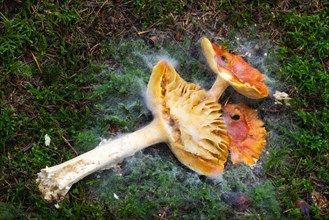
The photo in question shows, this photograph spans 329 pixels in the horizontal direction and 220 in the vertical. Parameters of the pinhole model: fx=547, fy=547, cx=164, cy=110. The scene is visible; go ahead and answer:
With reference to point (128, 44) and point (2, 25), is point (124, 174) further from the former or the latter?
point (2, 25)

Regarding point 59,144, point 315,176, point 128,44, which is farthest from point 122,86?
point 315,176

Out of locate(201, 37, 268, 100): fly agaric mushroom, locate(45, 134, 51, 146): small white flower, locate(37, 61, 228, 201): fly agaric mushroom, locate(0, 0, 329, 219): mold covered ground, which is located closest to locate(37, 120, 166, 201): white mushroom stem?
locate(37, 61, 228, 201): fly agaric mushroom

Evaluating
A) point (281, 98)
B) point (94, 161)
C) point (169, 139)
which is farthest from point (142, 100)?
point (281, 98)

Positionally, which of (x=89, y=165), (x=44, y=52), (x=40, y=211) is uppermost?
(x=44, y=52)

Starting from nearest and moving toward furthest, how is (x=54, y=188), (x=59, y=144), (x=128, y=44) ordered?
(x=54, y=188) < (x=59, y=144) < (x=128, y=44)

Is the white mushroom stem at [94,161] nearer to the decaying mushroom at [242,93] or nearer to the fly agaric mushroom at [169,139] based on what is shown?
the fly agaric mushroom at [169,139]

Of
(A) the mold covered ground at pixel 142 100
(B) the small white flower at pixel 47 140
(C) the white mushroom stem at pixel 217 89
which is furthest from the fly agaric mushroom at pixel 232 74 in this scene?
(B) the small white flower at pixel 47 140
